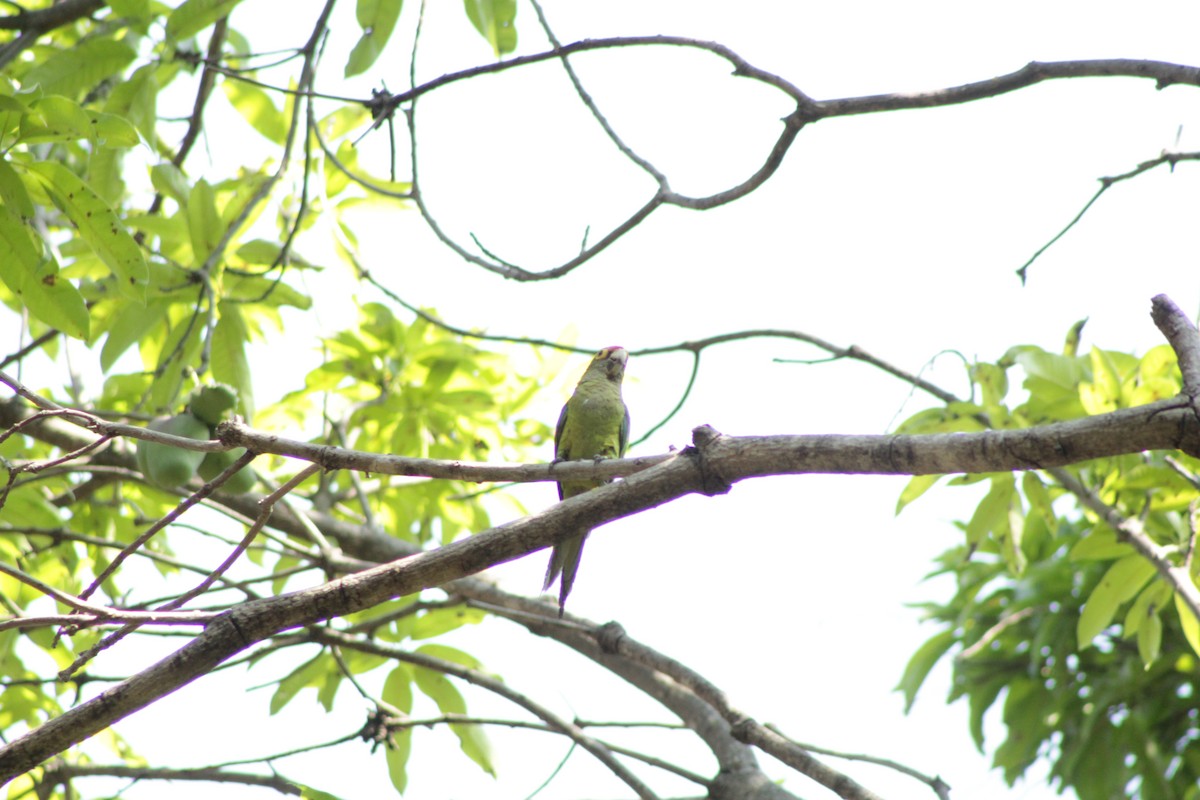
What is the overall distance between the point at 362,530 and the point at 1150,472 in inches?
126

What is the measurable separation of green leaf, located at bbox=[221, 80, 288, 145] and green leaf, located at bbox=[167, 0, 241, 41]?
790 millimetres

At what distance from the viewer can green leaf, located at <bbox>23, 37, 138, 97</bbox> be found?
3.99 m

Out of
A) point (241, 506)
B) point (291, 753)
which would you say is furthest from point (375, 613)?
point (291, 753)

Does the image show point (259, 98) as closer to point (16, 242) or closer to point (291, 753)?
point (16, 242)

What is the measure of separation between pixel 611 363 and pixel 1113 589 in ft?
9.03

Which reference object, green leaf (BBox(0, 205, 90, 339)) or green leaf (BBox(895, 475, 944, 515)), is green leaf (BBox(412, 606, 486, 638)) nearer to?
green leaf (BBox(895, 475, 944, 515))

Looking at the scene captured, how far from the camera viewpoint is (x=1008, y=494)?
4207 millimetres

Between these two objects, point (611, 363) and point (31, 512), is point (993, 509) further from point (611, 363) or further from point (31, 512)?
point (31, 512)

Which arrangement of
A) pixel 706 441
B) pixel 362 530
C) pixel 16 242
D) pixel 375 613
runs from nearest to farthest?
pixel 706 441, pixel 16 242, pixel 362 530, pixel 375 613

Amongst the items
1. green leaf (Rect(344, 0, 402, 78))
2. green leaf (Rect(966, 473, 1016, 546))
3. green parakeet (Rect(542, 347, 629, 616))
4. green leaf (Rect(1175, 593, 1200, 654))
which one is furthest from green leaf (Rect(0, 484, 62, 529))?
green leaf (Rect(1175, 593, 1200, 654))

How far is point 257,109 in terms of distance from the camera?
4.94 m

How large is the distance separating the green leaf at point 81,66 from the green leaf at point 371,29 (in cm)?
85

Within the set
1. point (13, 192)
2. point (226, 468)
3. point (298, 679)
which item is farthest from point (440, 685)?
point (13, 192)

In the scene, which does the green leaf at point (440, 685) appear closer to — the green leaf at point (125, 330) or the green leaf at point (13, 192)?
the green leaf at point (125, 330)
